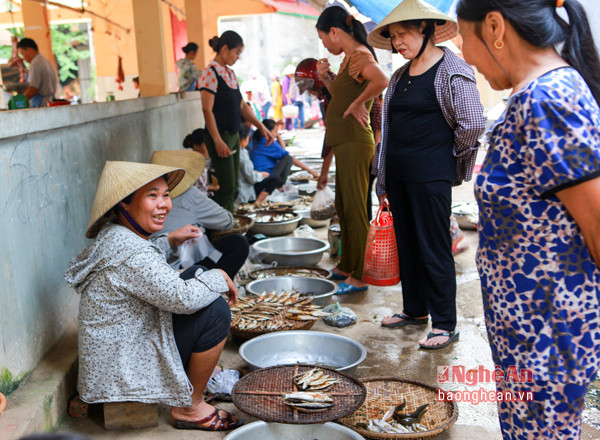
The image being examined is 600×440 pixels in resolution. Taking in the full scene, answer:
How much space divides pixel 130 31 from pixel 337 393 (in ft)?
50.2

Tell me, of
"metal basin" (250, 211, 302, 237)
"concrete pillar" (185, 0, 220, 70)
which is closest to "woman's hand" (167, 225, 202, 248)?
"metal basin" (250, 211, 302, 237)

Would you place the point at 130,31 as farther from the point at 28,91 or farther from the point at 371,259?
the point at 371,259

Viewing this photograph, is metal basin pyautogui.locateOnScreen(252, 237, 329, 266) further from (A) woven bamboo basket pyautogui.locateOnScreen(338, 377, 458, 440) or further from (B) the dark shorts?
(B) the dark shorts

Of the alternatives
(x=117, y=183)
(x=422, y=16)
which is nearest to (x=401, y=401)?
(x=117, y=183)

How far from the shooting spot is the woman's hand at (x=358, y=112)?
448cm

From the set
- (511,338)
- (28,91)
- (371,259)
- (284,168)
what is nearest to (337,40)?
(371,259)

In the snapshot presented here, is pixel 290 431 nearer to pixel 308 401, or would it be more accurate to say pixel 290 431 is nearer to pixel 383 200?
pixel 308 401

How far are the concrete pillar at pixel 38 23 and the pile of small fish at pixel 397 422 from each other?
1081cm

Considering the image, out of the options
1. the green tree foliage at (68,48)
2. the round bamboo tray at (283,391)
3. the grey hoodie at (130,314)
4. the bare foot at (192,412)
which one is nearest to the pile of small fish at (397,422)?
the round bamboo tray at (283,391)

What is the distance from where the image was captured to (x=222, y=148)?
6.04m

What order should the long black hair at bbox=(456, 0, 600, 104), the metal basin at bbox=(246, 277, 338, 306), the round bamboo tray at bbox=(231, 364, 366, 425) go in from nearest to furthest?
1. the long black hair at bbox=(456, 0, 600, 104)
2. the round bamboo tray at bbox=(231, 364, 366, 425)
3. the metal basin at bbox=(246, 277, 338, 306)

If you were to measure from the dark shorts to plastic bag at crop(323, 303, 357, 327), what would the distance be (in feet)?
4.91

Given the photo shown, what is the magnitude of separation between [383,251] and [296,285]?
0.85 m

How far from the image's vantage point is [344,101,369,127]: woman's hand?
177 inches
